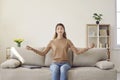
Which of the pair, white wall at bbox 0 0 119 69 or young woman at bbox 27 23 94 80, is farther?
white wall at bbox 0 0 119 69

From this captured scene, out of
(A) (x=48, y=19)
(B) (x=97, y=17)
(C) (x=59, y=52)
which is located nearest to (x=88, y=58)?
(C) (x=59, y=52)

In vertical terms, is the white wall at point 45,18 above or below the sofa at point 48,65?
above

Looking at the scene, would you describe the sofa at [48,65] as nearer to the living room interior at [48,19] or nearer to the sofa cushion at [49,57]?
the sofa cushion at [49,57]

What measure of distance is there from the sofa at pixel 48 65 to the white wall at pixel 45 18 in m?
1.99

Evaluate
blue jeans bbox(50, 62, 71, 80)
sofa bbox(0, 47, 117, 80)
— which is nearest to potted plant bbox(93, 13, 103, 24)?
sofa bbox(0, 47, 117, 80)

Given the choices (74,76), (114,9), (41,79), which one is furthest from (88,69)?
(114,9)

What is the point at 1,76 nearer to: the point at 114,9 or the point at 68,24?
the point at 68,24

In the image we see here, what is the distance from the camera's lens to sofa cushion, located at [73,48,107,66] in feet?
12.4

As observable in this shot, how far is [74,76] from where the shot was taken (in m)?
3.40

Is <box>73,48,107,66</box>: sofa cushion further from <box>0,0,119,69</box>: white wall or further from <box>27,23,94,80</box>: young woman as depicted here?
<box>0,0,119,69</box>: white wall

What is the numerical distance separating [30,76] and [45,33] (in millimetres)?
2556

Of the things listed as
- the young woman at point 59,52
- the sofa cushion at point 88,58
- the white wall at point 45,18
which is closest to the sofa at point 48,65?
the sofa cushion at point 88,58

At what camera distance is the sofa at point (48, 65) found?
11.3ft

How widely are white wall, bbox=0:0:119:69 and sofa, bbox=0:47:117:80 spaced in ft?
6.54
